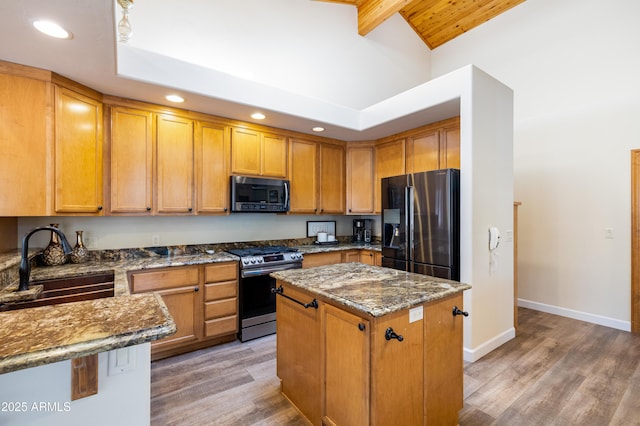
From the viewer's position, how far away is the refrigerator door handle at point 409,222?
10.3ft

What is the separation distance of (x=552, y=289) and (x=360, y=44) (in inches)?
177

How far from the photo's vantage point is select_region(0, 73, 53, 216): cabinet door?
7.00 feet

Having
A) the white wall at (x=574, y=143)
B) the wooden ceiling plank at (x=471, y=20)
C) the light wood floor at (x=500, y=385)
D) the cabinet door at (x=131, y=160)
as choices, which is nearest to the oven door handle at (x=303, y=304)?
the light wood floor at (x=500, y=385)

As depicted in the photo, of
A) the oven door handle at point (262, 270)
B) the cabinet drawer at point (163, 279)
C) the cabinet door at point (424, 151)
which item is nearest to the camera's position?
the cabinet drawer at point (163, 279)

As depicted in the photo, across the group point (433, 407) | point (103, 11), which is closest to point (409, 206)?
point (433, 407)

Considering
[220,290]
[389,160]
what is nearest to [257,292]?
[220,290]

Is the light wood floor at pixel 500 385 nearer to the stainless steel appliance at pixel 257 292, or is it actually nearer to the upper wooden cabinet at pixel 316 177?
the stainless steel appliance at pixel 257 292

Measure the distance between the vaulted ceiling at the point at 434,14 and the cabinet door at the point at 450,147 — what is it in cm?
181

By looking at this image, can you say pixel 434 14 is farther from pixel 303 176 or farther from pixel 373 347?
pixel 373 347

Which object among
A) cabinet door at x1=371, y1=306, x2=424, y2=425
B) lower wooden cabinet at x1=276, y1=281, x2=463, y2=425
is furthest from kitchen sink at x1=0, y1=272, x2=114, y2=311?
cabinet door at x1=371, y1=306, x2=424, y2=425

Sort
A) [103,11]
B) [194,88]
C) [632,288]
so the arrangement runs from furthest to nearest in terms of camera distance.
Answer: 1. [632,288]
2. [194,88]
3. [103,11]

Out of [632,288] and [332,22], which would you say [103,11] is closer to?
[332,22]

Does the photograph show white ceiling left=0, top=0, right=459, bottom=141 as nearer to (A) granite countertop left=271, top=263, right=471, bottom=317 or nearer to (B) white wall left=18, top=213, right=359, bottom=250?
(B) white wall left=18, top=213, right=359, bottom=250

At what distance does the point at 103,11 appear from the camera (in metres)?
1.62
